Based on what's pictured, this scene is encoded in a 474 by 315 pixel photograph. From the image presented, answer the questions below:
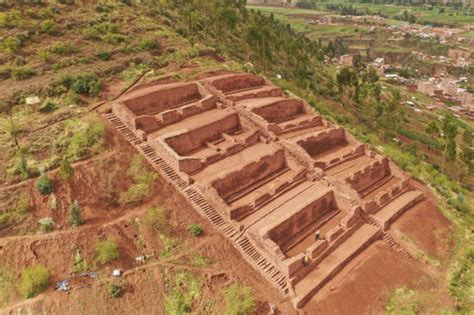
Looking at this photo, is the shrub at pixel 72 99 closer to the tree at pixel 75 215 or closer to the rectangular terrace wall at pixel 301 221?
the tree at pixel 75 215

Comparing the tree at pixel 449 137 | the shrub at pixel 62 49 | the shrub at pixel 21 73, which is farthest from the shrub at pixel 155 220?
the tree at pixel 449 137

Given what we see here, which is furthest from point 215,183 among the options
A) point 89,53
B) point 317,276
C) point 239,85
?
point 89,53

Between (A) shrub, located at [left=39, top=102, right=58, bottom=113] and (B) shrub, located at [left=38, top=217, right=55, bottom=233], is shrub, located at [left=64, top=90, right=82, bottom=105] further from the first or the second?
(B) shrub, located at [left=38, top=217, right=55, bottom=233]

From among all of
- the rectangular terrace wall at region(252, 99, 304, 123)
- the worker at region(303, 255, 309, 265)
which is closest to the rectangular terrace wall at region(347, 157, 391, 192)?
the worker at region(303, 255, 309, 265)

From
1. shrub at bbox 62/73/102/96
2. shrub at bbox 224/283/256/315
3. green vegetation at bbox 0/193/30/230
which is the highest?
shrub at bbox 62/73/102/96

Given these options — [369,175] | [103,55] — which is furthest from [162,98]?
[369,175]
